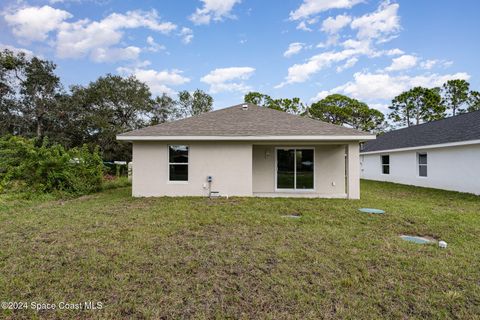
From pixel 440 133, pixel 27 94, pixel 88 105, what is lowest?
pixel 440 133

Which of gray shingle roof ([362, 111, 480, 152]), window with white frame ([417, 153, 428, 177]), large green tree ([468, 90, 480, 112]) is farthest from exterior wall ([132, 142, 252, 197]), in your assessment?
large green tree ([468, 90, 480, 112])

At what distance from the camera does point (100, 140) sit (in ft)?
74.7

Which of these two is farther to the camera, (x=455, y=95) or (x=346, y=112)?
(x=346, y=112)

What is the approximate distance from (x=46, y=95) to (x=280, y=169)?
77.7ft

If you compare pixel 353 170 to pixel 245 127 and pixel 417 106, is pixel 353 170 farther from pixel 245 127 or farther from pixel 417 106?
pixel 417 106

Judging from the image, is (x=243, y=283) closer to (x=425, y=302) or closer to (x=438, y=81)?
(x=425, y=302)

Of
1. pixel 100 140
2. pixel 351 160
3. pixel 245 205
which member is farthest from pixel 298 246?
pixel 100 140

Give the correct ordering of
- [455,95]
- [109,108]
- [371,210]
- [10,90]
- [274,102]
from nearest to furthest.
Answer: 1. [371,210]
2. [10,90]
3. [109,108]
4. [455,95]
5. [274,102]

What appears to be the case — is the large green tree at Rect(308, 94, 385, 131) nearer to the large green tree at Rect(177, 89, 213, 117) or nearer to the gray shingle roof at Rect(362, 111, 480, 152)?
the large green tree at Rect(177, 89, 213, 117)

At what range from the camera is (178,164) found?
961 centimetres

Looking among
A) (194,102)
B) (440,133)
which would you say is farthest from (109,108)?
(440,133)

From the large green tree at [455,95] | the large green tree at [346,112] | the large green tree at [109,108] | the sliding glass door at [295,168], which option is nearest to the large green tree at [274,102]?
the large green tree at [346,112]

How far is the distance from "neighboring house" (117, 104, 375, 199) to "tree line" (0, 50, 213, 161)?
1574cm

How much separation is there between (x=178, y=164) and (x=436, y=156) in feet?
42.6
